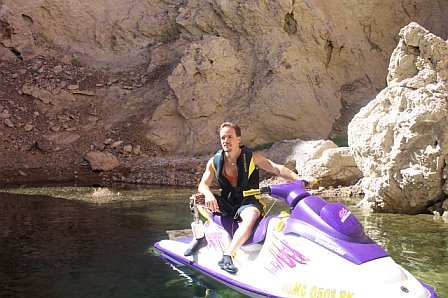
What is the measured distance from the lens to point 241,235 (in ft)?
16.1

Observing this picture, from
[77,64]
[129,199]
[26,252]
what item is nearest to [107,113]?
[77,64]

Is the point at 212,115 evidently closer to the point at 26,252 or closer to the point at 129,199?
the point at 129,199

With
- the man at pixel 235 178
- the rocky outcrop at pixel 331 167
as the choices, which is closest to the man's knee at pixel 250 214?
the man at pixel 235 178

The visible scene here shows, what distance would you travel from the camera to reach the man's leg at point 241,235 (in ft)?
16.2

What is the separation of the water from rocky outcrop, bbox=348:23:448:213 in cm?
45

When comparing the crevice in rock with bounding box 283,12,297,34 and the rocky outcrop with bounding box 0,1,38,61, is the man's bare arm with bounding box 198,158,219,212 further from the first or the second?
the rocky outcrop with bounding box 0,1,38,61

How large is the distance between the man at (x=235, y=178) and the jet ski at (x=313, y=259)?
14 centimetres

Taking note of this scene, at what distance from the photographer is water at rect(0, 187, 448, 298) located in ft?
16.7

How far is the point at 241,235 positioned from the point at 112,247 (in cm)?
236

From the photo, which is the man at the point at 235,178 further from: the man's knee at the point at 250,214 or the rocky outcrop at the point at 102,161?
the rocky outcrop at the point at 102,161

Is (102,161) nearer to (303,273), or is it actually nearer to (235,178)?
(235,178)

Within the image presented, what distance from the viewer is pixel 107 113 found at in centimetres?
1812

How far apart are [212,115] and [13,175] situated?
6224 millimetres

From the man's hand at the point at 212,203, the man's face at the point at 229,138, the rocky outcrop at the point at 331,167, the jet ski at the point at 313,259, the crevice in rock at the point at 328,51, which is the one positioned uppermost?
the crevice in rock at the point at 328,51
